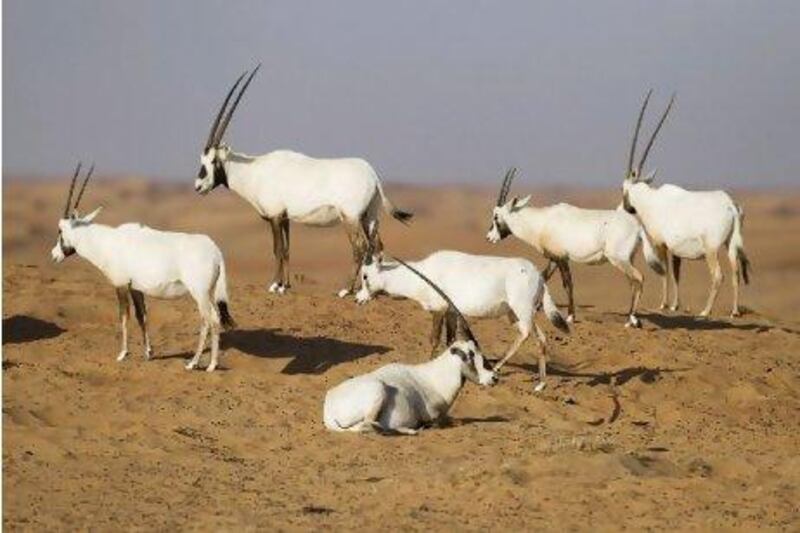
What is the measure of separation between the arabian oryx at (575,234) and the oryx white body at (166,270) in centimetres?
404

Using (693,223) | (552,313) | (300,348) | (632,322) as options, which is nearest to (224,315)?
(300,348)

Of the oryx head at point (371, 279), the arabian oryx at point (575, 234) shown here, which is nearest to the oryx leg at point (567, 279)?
the arabian oryx at point (575, 234)

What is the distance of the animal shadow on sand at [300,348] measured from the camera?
14352 millimetres

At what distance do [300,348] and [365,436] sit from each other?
3942mm

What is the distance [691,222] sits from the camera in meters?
18.1

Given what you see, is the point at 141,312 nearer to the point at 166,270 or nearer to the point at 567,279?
the point at 166,270

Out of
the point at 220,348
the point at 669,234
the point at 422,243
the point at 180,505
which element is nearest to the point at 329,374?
the point at 220,348

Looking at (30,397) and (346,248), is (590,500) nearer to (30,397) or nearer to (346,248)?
(30,397)

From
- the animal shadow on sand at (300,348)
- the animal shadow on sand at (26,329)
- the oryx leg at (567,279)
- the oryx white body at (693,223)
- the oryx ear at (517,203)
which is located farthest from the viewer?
the oryx white body at (693,223)

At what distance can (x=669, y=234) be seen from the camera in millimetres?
18250

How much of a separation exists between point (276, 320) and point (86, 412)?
4.11 meters

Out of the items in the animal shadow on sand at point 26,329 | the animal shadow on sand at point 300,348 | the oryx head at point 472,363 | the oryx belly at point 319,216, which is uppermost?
the oryx head at point 472,363

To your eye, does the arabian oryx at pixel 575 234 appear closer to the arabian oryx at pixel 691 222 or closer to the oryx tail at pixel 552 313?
the arabian oryx at pixel 691 222

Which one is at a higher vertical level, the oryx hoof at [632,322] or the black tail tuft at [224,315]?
the black tail tuft at [224,315]
